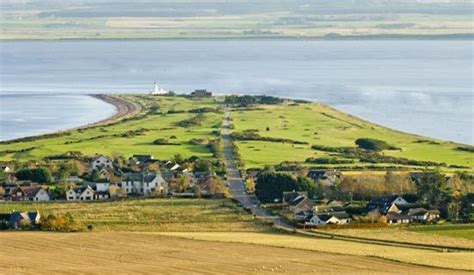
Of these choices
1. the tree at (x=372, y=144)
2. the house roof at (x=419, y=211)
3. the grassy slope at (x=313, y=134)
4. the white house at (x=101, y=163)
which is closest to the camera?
the house roof at (x=419, y=211)

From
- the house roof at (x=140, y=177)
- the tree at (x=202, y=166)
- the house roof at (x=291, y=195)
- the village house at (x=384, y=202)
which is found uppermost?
the tree at (x=202, y=166)

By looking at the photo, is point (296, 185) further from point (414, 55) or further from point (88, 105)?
point (414, 55)

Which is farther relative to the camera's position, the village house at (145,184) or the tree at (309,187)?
the village house at (145,184)

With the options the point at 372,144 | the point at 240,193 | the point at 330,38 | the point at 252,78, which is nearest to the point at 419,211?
the point at 240,193

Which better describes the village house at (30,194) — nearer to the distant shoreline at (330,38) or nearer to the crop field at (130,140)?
the crop field at (130,140)

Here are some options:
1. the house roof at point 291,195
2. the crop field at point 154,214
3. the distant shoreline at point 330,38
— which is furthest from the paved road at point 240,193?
the distant shoreline at point 330,38

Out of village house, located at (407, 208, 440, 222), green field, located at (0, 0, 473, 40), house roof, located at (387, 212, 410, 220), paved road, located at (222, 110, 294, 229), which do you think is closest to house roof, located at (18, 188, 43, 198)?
paved road, located at (222, 110, 294, 229)
